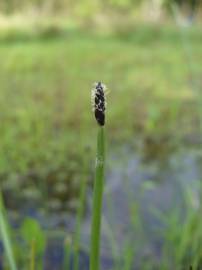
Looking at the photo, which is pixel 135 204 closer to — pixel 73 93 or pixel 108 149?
pixel 108 149

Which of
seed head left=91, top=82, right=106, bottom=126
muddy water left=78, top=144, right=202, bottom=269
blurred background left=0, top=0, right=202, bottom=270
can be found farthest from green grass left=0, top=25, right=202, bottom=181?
seed head left=91, top=82, right=106, bottom=126

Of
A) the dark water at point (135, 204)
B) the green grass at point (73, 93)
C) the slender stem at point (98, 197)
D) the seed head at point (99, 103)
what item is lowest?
the dark water at point (135, 204)

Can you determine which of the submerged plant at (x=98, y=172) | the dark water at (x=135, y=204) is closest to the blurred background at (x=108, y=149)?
the dark water at (x=135, y=204)

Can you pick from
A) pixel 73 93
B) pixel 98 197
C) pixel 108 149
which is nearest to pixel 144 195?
pixel 108 149

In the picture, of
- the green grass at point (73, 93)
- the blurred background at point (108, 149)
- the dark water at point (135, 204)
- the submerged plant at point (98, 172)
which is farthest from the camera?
the green grass at point (73, 93)

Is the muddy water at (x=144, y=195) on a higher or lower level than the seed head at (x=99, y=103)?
lower

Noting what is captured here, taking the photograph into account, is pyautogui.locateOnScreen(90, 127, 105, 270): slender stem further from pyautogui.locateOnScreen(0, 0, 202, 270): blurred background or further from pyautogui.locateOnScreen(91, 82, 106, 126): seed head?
pyautogui.locateOnScreen(0, 0, 202, 270): blurred background

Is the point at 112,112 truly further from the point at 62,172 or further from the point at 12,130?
the point at 62,172

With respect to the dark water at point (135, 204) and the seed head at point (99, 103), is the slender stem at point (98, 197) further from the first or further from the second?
the dark water at point (135, 204)
